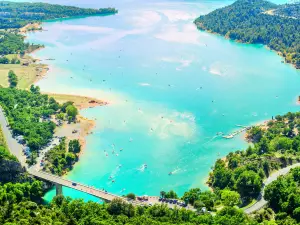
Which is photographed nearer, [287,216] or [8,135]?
[287,216]

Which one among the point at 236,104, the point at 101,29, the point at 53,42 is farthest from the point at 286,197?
the point at 101,29

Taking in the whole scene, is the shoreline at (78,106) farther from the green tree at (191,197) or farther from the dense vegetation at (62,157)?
the green tree at (191,197)

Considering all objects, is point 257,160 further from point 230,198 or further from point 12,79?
point 12,79

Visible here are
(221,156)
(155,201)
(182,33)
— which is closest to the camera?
(155,201)

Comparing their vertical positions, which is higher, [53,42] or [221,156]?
[53,42]

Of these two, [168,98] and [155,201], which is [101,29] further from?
[155,201]

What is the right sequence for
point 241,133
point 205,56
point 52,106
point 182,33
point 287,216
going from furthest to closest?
point 182,33 < point 205,56 < point 52,106 < point 241,133 < point 287,216

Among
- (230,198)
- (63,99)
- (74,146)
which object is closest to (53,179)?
(74,146)

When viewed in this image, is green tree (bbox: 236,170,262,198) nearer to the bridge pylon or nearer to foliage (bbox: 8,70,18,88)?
the bridge pylon
